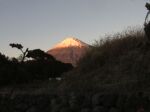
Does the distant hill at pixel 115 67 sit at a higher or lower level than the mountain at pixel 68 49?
lower

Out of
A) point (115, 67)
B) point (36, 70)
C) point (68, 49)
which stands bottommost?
point (115, 67)

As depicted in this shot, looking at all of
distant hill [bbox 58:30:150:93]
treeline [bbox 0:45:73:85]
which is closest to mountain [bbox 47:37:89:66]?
treeline [bbox 0:45:73:85]

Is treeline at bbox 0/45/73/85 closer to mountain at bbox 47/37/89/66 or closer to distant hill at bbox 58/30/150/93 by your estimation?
distant hill at bbox 58/30/150/93

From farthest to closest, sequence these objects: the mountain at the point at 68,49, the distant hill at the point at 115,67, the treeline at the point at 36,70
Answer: the mountain at the point at 68,49
the treeline at the point at 36,70
the distant hill at the point at 115,67

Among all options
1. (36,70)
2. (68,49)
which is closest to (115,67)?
(36,70)

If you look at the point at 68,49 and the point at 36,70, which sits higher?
the point at 68,49

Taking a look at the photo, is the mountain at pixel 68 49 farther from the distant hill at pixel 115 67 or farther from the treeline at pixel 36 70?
the distant hill at pixel 115 67

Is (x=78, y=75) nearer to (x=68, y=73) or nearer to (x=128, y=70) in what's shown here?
(x=68, y=73)

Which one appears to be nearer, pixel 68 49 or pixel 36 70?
pixel 36 70

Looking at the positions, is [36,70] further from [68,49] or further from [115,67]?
[68,49]

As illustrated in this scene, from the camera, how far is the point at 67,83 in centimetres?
1700

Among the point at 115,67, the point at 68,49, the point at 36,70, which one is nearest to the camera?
the point at 115,67

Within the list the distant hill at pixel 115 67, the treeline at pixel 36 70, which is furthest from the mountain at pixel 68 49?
the distant hill at pixel 115 67

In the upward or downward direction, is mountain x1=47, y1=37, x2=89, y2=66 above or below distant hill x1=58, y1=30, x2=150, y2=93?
above
